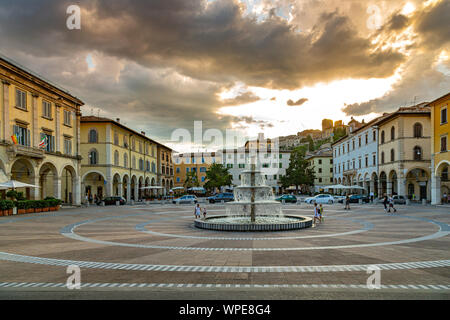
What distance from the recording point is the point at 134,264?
30.1 feet

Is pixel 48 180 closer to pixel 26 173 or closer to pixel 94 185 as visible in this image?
pixel 26 173

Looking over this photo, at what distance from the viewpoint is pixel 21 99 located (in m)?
29.3

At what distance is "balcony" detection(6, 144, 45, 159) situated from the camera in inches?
1056

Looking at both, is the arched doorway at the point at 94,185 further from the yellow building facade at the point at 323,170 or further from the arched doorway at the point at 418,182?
the yellow building facade at the point at 323,170

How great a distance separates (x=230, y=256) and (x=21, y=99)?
28.8 metres

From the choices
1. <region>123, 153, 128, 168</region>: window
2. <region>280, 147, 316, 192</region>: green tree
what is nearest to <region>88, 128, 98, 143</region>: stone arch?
<region>123, 153, 128, 168</region>: window

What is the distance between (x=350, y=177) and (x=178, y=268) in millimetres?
62447

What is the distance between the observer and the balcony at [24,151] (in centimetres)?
2681

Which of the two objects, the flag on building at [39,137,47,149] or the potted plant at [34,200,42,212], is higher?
the flag on building at [39,137,47,149]

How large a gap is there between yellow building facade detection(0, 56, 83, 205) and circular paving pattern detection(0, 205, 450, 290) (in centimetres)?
1585

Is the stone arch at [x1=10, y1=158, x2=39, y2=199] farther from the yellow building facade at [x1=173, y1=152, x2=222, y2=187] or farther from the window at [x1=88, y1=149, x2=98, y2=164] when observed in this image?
the yellow building facade at [x1=173, y1=152, x2=222, y2=187]
